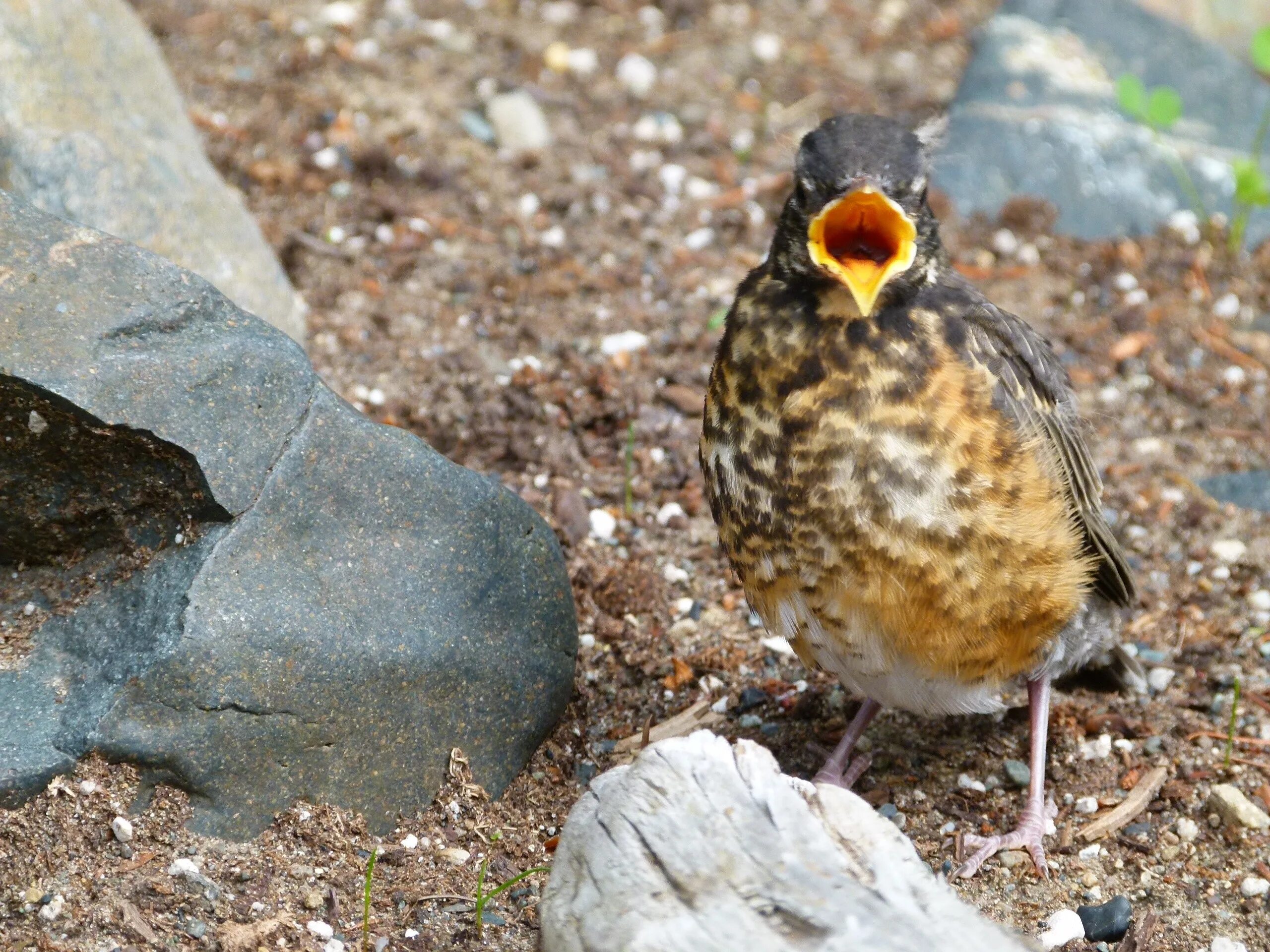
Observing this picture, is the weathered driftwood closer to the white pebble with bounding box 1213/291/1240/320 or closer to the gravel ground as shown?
the gravel ground

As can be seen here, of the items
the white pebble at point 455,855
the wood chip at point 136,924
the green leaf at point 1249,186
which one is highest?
the wood chip at point 136,924

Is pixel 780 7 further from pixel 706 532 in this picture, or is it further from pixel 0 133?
pixel 0 133

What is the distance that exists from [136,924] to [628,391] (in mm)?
3389

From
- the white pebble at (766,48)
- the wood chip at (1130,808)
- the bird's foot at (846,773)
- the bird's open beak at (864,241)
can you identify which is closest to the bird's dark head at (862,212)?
the bird's open beak at (864,241)

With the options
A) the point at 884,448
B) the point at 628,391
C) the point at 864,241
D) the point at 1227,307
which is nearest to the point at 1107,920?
the point at 884,448

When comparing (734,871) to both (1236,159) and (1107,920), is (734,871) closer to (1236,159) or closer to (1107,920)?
(1107,920)

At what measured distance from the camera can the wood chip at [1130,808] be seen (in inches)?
183

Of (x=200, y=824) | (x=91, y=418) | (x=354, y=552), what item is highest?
(x=91, y=418)

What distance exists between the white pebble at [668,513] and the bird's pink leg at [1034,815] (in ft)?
5.37

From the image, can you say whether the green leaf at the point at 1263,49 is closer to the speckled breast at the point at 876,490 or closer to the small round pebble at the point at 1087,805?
the speckled breast at the point at 876,490

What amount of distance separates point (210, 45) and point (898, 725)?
546 centimetres

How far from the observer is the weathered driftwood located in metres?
2.88

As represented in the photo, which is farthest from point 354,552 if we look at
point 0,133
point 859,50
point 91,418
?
point 859,50

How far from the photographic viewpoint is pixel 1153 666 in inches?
212
